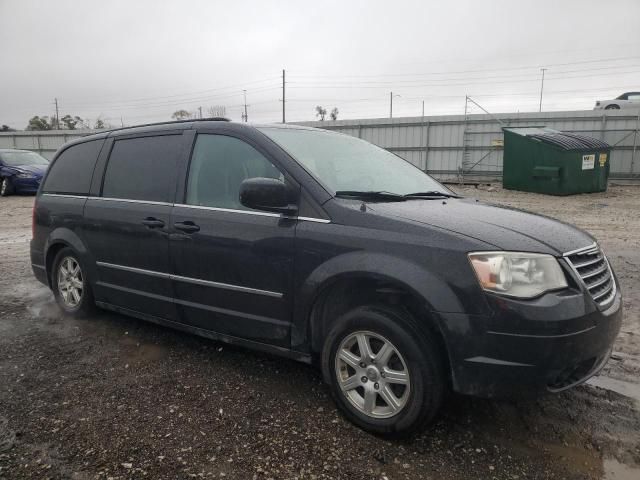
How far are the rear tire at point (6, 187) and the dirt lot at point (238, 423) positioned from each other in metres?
14.1

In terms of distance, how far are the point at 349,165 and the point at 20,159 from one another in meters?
16.8

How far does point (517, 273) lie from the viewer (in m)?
2.45

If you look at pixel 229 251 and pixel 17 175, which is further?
pixel 17 175

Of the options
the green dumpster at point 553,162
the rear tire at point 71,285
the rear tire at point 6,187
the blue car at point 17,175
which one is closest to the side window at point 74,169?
the rear tire at point 71,285

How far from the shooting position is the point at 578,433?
2818mm

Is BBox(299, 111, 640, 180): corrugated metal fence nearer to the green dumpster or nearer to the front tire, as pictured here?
the green dumpster

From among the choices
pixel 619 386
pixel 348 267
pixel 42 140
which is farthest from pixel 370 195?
pixel 42 140

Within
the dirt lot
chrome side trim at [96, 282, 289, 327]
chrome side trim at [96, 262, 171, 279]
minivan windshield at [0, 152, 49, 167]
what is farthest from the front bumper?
minivan windshield at [0, 152, 49, 167]

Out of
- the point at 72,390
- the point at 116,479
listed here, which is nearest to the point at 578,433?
the point at 116,479

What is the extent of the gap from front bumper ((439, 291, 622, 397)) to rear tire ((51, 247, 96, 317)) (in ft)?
11.1

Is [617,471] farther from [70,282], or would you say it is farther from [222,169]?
[70,282]

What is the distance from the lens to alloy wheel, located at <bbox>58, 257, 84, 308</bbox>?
462 cm

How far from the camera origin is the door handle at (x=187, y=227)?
3447mm

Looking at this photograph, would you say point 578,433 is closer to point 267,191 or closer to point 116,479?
point 267,191
